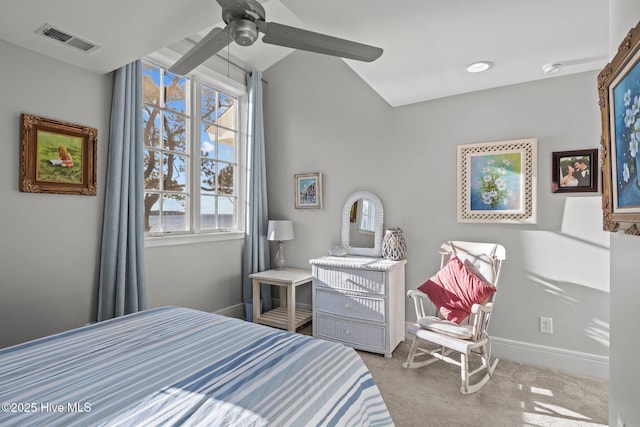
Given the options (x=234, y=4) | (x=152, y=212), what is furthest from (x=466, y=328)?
(x=152, y=212)

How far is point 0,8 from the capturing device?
1738 mm

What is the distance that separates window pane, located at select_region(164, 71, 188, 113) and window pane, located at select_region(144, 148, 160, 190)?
513 millimetres

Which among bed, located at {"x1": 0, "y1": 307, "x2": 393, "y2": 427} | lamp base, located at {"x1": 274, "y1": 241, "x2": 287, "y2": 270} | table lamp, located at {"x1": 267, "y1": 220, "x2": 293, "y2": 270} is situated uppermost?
table lamp, located at {"x1": 267, "y1": 220, "x2": 293, "y2": 270}

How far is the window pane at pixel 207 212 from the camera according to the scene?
137 inches

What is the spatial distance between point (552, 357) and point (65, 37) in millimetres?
4116

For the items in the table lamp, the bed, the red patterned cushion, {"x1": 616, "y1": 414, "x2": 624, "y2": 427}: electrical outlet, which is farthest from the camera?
the table lamp

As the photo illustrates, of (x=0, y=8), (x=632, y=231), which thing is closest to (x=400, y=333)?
(x=632, y=231)

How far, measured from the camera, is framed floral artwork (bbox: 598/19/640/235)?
112cm

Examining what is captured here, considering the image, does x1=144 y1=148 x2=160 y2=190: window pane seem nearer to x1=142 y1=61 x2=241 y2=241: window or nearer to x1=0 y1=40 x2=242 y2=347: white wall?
x1=142 y1=61 x2=241 y2=241: window

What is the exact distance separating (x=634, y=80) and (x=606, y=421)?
1977mm

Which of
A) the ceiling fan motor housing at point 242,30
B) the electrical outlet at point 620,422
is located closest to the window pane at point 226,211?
the ceiling fan motor housing at point 242,30

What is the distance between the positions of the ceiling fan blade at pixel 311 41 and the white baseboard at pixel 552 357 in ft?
8.47

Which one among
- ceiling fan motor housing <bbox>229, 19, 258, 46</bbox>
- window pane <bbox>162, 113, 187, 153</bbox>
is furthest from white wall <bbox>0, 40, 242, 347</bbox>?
ceiling fan motor housing <bbox>229, 19, 258, 46</bbox>

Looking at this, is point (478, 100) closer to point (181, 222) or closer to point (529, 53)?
point (529, 53)
